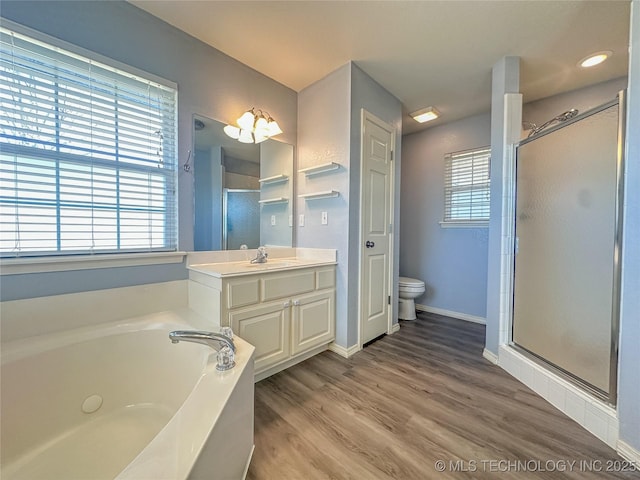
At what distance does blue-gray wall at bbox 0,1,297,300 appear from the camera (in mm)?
1324

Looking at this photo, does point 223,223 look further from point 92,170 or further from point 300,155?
point 300,155

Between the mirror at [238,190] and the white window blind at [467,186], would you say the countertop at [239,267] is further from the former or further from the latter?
the white window blind at [467,186]

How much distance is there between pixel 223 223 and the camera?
204cm

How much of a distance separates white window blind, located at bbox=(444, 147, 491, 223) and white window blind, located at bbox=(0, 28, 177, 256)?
3.02 meters

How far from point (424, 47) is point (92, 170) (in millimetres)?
2411

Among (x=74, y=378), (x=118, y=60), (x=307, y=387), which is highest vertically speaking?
(x=118, y=60)

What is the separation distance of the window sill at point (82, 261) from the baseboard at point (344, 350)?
1449mm

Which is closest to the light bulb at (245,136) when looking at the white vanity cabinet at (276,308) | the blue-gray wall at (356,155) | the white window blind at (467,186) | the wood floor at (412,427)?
the blue-gray wall at (356,155)

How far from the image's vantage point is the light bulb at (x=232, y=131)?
2037mm

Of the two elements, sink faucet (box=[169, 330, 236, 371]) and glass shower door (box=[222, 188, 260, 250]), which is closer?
sink faucet (box=[169, 330, 236, 371])

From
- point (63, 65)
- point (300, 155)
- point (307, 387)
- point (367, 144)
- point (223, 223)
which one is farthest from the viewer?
point (300, 155)

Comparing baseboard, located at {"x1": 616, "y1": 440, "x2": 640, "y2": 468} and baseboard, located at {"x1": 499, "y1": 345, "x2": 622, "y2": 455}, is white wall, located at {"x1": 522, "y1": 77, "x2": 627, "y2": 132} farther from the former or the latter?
baseboard, located at {"x1": 616, "y1": 440, "x2": 640, "y2": 468}

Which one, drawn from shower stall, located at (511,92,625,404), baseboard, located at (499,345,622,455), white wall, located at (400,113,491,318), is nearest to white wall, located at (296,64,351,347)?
baseboard, located at (499,345,622,455)

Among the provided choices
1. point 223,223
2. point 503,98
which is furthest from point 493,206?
point 223,223
